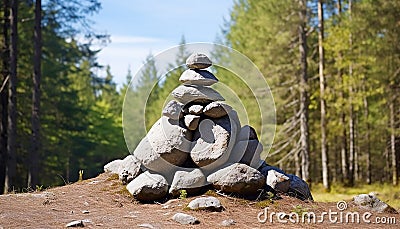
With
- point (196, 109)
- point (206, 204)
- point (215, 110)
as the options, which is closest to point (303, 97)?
point (215, 110)

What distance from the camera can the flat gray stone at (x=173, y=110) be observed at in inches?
357

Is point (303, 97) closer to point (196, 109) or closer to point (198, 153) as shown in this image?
point (196, 109)

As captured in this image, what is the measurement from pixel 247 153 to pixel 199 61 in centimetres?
201

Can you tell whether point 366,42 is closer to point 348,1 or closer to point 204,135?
point 348,1

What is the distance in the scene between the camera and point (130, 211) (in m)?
7.98

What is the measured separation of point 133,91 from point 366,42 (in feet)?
33.9

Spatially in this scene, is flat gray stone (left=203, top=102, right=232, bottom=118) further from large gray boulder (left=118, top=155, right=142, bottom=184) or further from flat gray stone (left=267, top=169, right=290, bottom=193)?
large gray boulder (left=118, top=155, right=142, bottom=184)

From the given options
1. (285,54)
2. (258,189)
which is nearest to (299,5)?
(285,54)

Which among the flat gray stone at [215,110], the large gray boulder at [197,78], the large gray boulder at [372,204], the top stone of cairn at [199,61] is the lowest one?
the large gray boulder at [372,204]

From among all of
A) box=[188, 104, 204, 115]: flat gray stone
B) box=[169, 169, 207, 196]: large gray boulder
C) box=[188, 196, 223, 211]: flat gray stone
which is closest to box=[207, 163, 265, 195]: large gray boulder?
box=[169, 169, 207, 196]: large gray boulder

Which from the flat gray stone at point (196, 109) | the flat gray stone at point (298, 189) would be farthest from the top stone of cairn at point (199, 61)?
the flat gray stone at point (298, 189)

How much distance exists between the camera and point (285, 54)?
64.8 ft

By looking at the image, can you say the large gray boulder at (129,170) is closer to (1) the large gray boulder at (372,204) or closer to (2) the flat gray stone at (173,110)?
(2) the flat gray stone at (173,110)

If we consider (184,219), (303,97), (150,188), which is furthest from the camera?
(303,97)
